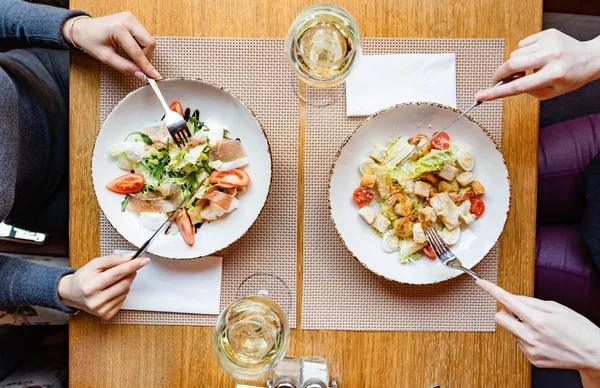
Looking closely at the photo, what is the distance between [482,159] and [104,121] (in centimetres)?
95

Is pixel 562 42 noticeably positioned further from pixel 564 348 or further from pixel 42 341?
pixel 42 341

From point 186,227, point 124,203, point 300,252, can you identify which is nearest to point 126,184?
point 124,203

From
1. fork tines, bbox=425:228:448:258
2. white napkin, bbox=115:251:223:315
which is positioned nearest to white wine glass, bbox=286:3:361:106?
fork tines, bbox=425:228:448:258

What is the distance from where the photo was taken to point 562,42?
1214 mm

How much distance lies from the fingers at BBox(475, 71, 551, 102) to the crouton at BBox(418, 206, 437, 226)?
0.30 m

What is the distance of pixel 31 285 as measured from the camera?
1360mm

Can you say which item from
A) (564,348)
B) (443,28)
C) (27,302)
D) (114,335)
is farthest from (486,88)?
(27,302)

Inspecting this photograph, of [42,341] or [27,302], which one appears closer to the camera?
[27,302]

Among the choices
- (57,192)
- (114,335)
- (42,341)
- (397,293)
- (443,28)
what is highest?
(443,28)

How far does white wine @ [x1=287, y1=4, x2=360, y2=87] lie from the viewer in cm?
125

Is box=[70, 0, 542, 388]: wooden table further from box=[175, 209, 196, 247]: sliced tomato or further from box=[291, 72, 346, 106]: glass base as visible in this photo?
box=[175, 209, 196, 247]: sliced tomato

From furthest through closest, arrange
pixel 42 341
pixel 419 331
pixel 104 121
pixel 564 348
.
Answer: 1. pixel 42 341
2. pixel 419 331
3. pixel 104 121
4. pixel 564 348

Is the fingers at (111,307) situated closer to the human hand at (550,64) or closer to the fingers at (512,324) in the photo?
the fingers at (512,324)

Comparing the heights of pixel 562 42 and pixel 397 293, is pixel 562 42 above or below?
above
